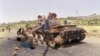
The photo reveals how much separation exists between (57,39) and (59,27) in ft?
5.61

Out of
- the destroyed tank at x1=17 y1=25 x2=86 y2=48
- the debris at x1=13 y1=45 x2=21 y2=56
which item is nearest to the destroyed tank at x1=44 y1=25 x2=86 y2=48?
the destroyed tank at x1=17 y1=25 x2=86 y2=48

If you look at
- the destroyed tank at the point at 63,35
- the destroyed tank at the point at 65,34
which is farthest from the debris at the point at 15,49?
the destroyed tank at the point at 65,34

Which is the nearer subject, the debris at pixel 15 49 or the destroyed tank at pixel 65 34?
the debris at pixel 15 49

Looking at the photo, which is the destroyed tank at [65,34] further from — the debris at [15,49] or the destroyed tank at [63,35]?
the debris at [15,49]

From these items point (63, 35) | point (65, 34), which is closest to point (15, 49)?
point (63, 35)

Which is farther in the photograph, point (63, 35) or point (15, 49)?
point (63, 35)

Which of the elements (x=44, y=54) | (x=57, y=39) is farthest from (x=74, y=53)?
(x=57, y=39)

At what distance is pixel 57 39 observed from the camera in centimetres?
1962

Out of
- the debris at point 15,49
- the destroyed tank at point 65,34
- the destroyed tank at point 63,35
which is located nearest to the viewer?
the debris at point 15,49

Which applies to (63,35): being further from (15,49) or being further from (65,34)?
(15,49)

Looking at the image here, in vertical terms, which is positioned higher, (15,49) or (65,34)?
(65,34)

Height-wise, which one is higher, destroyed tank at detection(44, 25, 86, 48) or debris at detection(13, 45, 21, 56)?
destroyed tank at detection(44, 25, 86, 48)

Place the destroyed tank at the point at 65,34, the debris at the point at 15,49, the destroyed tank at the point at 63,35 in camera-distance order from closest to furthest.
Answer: the debris at the point at 15,49 < the destroyed tank at the point at 63,35 < the destroyed tank at the point at 65,34

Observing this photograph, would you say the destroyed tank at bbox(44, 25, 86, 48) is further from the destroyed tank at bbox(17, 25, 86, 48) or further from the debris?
the debris
